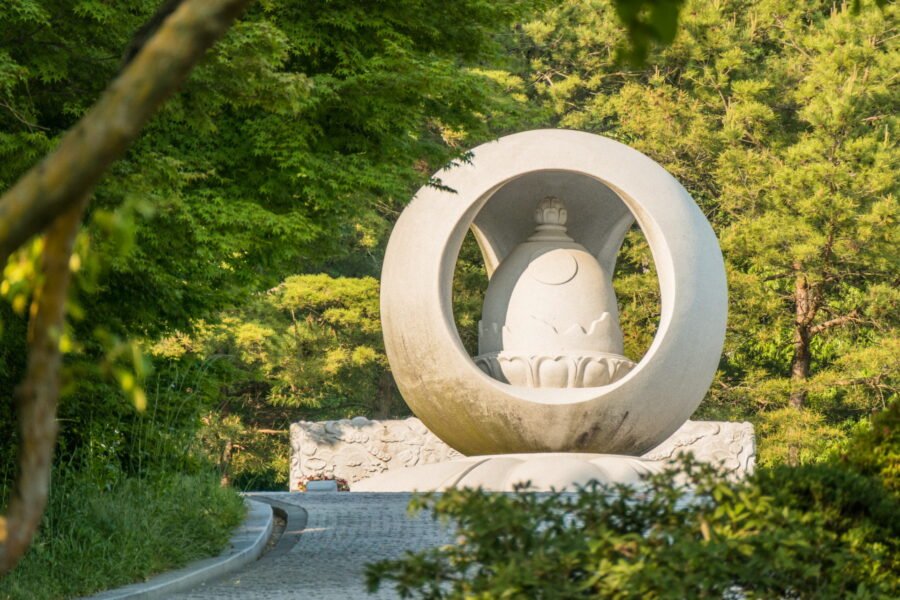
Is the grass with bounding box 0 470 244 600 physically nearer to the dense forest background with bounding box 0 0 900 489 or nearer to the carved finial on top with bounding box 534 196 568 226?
the dense forest background with bounding box 0 0 900 489

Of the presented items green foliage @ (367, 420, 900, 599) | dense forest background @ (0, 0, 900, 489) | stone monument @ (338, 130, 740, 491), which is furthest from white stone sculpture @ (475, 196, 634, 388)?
green foliage @ (367, 420, 900, 599)

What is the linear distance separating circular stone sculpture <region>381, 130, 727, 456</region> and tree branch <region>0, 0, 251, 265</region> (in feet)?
43.3

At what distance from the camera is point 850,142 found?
2183cm

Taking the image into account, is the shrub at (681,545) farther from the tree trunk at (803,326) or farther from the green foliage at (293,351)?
the tree trunk at (803,326)

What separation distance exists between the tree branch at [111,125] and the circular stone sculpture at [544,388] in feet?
43.3

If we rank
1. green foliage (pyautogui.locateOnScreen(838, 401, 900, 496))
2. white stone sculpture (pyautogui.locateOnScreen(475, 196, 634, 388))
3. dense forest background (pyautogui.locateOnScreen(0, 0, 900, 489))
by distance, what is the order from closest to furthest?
1. green foliage (pyautogui.locateOnScreen(838, 401, 900, 496))
2. dense forest background (pyautogui.locateOnScreen(0, 0, 900, 489))
3. white stone sculpture (pyautogui.locateOnScreen(475, 196, 634, 388))

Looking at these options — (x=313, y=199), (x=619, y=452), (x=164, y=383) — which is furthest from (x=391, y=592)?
(x=619, y=452)

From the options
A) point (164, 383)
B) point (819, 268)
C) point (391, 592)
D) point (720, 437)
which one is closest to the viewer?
point (391, 592)

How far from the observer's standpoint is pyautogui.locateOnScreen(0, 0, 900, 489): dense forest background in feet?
25.3

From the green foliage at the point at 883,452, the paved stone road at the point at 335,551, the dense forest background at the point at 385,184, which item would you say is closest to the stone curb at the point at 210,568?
the paved stone road at the point at 335,551

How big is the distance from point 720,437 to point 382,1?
11904 mm

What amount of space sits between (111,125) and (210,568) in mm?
6534

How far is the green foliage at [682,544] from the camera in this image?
12.0ft

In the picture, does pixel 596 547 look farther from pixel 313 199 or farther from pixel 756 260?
pixel 756 260
